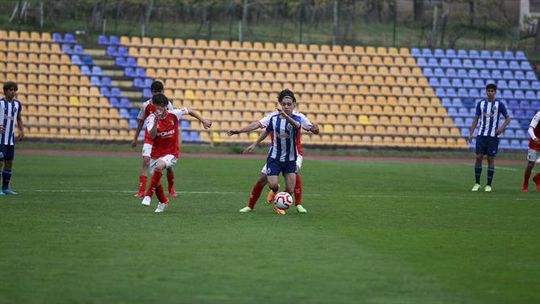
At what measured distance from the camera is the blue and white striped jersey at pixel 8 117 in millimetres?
18391

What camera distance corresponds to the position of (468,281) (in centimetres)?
988

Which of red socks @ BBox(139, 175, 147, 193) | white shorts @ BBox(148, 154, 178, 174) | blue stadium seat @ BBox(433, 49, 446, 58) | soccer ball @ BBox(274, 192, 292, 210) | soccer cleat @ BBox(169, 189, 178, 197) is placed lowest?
soccer cleat @ BBox(169, 189, 178, 197)

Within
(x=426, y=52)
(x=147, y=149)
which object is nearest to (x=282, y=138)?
(x=147, y=149)

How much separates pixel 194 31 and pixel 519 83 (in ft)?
42.8

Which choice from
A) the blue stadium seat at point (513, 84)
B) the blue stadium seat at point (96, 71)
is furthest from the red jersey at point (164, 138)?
the blue stadium seat at point (513, 84)

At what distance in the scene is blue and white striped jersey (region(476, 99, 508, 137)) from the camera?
21.5m

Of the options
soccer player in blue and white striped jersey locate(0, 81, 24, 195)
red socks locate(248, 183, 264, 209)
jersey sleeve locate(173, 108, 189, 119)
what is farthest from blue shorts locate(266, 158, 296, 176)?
soccer player in blue and white striped jersey locate(0, 81, 24, 195)

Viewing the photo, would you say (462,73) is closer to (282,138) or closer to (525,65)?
(525,65)

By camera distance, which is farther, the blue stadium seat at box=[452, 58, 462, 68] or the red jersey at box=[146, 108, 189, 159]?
the blue stadium seat at box=[452, 58, 462, 68]

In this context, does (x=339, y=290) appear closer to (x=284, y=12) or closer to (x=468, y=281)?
(x=468, y=281)

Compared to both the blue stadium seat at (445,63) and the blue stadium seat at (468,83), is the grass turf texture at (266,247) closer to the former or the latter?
the blue stadium seat at (468,83)

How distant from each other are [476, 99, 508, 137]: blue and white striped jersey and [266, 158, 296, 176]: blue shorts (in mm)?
7143

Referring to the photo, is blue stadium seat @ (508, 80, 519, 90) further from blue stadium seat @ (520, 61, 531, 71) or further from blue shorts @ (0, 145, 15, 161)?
blue shorts @ (0, 145, 15, 161)

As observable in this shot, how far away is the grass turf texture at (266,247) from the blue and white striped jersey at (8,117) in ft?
3.22
